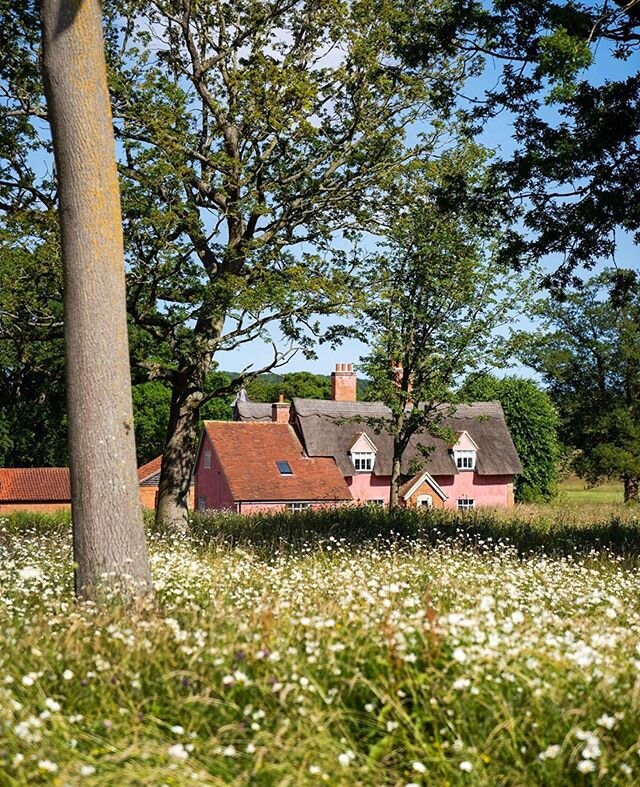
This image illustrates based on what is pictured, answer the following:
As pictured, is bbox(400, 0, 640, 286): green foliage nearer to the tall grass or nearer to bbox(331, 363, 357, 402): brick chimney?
the tall grass

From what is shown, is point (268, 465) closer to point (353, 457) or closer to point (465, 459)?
point (353, 457)

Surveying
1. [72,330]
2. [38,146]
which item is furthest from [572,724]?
[38,146]

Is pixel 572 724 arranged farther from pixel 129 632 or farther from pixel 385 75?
pixel 385 75

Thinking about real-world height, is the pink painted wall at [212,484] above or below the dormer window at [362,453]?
below

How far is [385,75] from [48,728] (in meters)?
15.9

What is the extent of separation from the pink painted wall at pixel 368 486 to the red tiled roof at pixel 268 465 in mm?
3713

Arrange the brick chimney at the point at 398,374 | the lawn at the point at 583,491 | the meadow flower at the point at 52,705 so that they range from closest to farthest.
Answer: the meadow flower at the point at 52,705, the brick chimney at the point at 398,374, the lawn at the point at 583,491

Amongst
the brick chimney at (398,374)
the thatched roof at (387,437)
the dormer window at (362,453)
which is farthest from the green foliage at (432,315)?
the dormer window at (362,453)

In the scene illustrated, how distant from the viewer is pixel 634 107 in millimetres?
12242

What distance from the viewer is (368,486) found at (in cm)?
5353

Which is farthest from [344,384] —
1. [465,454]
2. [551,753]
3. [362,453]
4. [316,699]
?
[551,753]

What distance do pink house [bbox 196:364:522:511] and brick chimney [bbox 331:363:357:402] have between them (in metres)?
0.06

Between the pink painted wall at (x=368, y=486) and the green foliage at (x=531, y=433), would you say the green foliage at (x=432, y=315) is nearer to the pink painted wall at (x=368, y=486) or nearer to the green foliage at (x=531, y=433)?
the pink painted wall at (x=368, y=486)

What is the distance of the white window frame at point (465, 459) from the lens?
56.4 m
